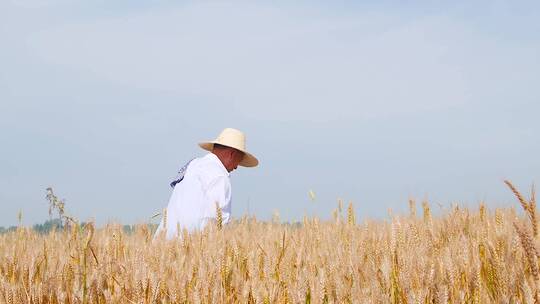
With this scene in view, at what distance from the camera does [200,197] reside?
5.72 metres

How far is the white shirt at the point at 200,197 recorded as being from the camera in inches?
223

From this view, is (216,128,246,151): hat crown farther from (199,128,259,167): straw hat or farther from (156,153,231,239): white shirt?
(156,153,231,239): white shirt

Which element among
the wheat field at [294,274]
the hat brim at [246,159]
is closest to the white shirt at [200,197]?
the hat brim at [246,159]

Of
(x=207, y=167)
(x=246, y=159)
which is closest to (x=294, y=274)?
(x=207, y=167)

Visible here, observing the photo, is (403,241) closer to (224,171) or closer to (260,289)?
(260,289)

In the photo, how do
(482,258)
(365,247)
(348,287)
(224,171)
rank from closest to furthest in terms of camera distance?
(348,287) < (482,258) < (365,247) < (224,171)

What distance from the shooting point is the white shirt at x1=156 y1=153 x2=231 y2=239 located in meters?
5.65

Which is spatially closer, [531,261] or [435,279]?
[531,261]

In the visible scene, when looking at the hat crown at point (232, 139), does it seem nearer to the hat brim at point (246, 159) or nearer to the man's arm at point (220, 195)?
the hat brim at point (246, 159)

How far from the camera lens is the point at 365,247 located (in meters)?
3.43

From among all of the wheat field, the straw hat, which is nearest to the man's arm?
the straw hat

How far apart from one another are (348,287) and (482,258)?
961 millimetres

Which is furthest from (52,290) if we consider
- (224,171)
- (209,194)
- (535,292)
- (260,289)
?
(224,171)

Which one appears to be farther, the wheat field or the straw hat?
the straw hat
